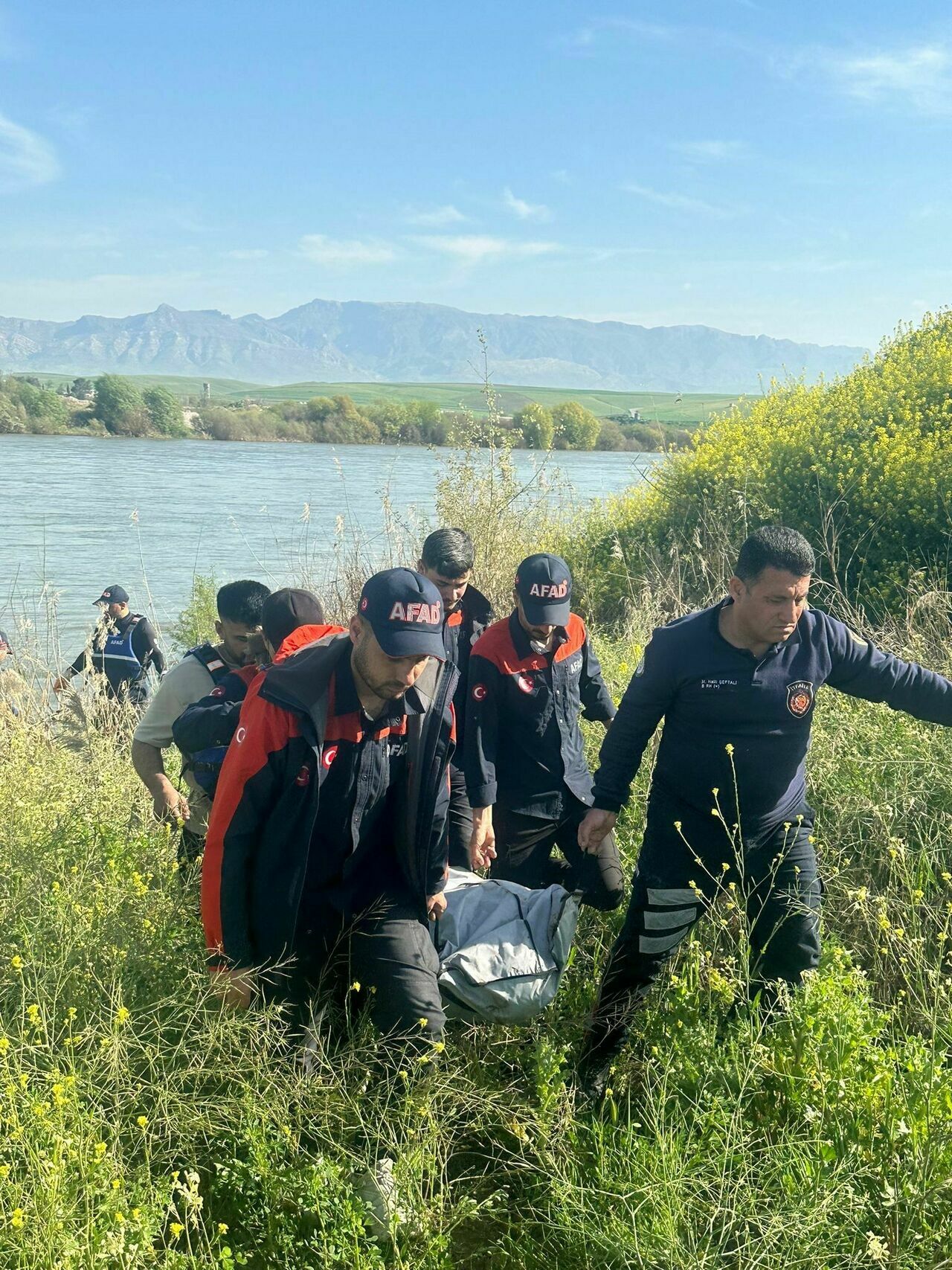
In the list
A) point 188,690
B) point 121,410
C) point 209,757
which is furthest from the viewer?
point 121,410

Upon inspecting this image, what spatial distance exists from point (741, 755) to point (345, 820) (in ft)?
4.39

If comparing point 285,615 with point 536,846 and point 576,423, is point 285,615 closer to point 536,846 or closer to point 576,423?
point 536,846

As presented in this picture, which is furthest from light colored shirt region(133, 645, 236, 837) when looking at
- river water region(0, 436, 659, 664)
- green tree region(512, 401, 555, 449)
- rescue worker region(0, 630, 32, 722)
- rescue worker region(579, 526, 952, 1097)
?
green tree region(512, 401, 555, 449)

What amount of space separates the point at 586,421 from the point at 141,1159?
1337 inches

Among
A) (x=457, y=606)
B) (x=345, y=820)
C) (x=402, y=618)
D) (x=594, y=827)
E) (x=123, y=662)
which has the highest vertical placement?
(x=402, y=618)

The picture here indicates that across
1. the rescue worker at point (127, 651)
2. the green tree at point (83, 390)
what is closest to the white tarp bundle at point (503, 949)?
the rescue worker at point (127, 651)

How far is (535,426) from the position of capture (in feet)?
46.1

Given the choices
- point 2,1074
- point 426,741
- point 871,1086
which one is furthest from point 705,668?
point 2,1074

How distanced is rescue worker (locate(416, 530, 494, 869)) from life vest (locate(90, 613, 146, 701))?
14.7ft

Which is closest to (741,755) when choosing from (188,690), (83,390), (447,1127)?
(447,1127)

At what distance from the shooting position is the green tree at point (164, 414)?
53.4m

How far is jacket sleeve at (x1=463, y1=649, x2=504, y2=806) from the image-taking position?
4504mm

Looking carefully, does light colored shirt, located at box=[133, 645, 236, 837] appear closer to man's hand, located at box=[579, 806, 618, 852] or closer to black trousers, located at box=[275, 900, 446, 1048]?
Result: black trousers, located at box=[275, 900, 446, 1048]

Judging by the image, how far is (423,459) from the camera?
→ 36281mm
